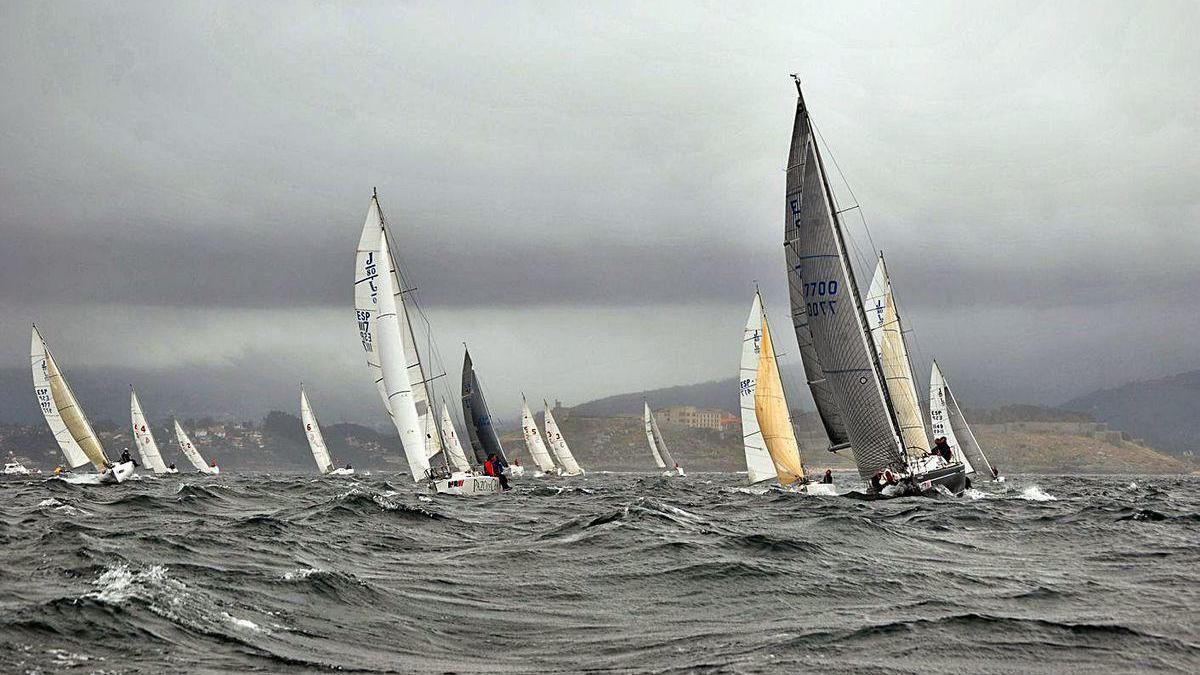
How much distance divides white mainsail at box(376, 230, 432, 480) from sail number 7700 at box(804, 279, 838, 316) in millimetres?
16824

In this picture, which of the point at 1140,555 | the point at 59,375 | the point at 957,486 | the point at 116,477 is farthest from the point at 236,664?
the point at 59,375

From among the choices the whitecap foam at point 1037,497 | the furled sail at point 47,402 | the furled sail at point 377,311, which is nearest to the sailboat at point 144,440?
the furled sail at point 47,402

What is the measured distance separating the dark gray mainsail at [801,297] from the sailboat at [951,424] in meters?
18.7

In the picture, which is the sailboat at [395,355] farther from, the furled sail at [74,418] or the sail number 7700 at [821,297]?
the furled sail at [74,418]

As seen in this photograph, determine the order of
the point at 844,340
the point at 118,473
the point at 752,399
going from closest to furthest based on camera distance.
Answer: the point at 844,340
the point at 752,399
the point at 118,473

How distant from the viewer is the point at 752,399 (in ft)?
173

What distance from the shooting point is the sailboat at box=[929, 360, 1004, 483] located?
61.0 metres

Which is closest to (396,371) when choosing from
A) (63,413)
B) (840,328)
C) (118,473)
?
(840,328)

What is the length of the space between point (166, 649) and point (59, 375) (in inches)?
2515

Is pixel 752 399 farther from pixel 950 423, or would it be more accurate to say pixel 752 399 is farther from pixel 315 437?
pixel 315 437

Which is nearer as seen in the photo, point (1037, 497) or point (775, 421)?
point (1037, 497)

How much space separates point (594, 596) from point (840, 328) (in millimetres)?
22880

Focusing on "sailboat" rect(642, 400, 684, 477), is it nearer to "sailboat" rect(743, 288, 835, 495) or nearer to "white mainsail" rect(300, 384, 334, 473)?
"white mainsail" rect(300, 384, 334, 473)

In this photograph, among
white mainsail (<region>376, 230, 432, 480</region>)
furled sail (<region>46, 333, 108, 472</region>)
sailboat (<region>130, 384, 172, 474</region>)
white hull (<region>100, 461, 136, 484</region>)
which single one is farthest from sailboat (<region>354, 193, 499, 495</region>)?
sailboat (<region>130, 384, 172, 474</region>)
